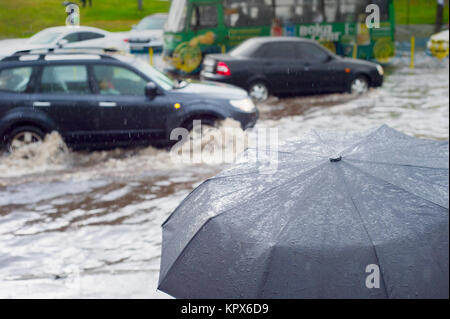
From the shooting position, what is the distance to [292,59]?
14.3 meters

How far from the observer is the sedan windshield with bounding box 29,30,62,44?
32.1ft

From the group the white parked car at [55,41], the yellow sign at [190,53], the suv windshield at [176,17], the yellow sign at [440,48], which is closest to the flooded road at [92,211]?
the white parked car at [55,41]

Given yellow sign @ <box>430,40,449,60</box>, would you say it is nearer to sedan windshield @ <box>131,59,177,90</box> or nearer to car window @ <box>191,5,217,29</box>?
car window @ <box>191,5,217,29</box>

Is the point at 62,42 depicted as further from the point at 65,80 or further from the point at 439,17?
the point at 439,17

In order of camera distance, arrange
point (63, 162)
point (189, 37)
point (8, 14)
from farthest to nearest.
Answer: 1. point (189, 37)
2. point (8, 14)
3. point (63, 162)

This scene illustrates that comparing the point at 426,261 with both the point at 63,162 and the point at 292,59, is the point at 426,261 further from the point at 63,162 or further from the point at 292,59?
the point at 292,59

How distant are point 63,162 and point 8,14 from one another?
6690mm

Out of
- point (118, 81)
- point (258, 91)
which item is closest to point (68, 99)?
point (118, 81)

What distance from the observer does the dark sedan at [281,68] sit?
45.8 feet

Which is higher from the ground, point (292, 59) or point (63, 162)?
point (292, 59)

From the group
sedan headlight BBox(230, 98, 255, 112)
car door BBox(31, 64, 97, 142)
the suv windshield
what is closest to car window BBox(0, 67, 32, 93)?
car door BBox(31, 64, 97, 142)

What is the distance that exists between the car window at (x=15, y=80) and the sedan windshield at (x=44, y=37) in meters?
1.20

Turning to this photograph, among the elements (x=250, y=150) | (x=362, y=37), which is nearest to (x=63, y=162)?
(x=250, y=150)
